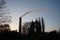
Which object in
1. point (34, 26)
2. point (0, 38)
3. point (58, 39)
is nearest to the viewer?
point (0, 38)

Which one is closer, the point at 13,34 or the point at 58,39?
the point at 13,34

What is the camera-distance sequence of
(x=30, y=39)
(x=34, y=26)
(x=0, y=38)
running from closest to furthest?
(x=0, y=38) → (x=30, y=39) → (x=34, y=26)

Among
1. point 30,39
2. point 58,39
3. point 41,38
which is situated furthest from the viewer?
point 58,39

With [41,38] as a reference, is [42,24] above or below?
above

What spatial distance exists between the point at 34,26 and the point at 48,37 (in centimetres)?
843

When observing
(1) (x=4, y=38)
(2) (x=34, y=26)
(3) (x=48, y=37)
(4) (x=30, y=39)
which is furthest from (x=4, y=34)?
(2) (x=34, y=26)

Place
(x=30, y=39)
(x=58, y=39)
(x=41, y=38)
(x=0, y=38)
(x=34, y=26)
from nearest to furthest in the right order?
(x=0, y=38) < (x=30, y=39) < (x=41, y=38) < (x=58, y=39) < (x=34, y=26)

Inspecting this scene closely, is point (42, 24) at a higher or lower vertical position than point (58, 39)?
higher

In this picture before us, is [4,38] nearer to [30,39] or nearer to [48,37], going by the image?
[30,39]

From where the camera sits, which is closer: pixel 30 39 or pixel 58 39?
pixel 30 39

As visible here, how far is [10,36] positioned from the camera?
2925 cm

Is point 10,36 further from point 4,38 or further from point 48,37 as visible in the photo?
point 48,37

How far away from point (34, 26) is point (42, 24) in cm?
289

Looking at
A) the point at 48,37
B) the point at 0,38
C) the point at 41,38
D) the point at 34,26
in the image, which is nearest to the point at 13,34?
the point at 0,38
